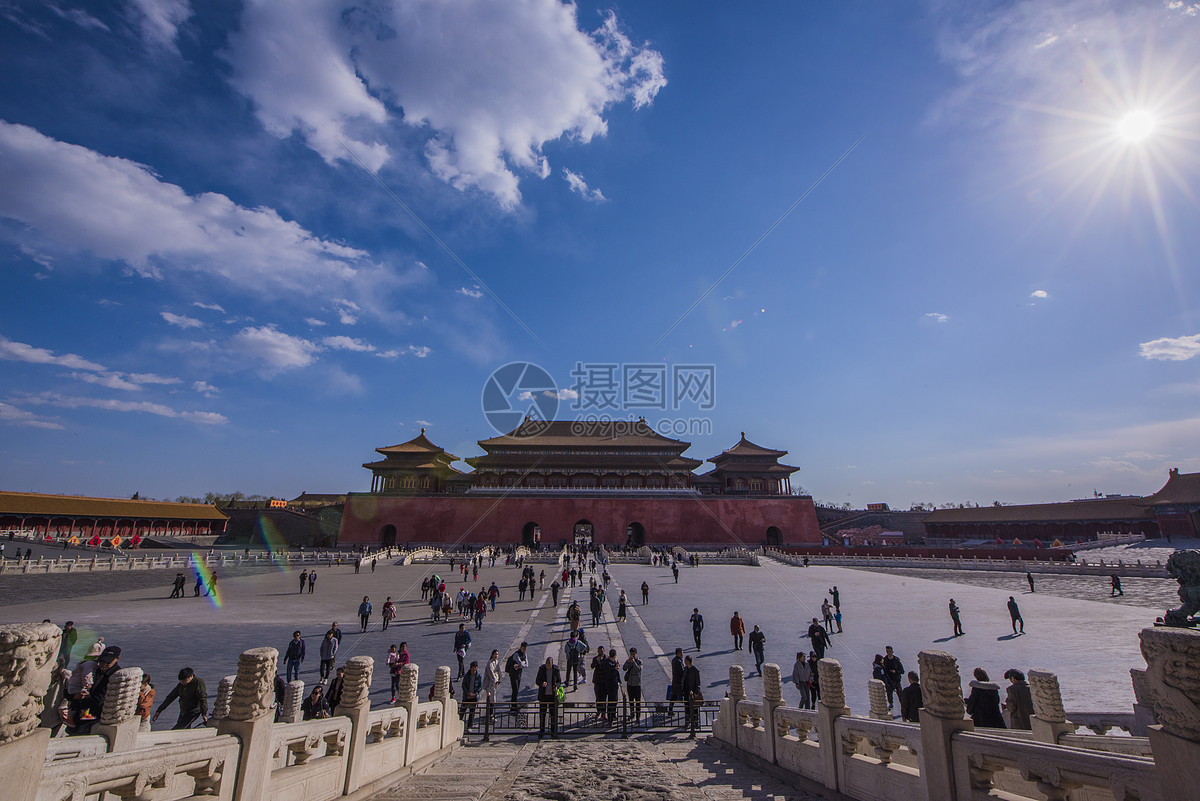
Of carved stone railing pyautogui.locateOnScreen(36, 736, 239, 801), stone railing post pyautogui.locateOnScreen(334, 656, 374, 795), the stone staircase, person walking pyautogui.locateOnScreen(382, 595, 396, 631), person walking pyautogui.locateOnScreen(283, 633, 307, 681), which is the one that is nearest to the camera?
carved stone railing pyautogui.locateOnScreen(36, 736, 239, 801)

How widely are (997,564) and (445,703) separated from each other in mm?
32551

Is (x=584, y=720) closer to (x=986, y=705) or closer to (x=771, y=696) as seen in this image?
(x=771, y=696)

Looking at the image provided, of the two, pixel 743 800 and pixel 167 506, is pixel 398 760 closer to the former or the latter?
pixel 743 800

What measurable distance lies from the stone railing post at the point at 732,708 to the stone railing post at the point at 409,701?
379 centimetres

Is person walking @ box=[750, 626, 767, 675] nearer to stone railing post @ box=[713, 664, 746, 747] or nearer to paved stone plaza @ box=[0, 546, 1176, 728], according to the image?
paved stone plaza @ box=[0, 546, 1176, 728]

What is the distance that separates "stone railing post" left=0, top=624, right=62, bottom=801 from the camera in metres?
Answer: 1.93

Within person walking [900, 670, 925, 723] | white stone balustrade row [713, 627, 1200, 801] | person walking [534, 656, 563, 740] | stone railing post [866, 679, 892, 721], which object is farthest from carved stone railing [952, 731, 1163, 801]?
person walking [534, 656, 563, 740]

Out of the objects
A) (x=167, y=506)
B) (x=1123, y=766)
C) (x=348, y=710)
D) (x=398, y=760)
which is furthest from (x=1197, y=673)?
(x=167, y=506)

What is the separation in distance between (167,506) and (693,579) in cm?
4428

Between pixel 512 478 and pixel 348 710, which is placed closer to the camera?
pixel 348 710

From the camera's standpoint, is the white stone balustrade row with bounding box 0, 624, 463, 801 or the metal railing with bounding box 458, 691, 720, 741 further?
the metal railing with bounding box 458, 691, 720, 741

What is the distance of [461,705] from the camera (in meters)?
8.00

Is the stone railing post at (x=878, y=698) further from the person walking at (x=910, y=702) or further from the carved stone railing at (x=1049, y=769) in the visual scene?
the carved stone railing at (x=1049, y=769)

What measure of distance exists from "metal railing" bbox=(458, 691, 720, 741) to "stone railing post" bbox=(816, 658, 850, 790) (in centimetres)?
307
